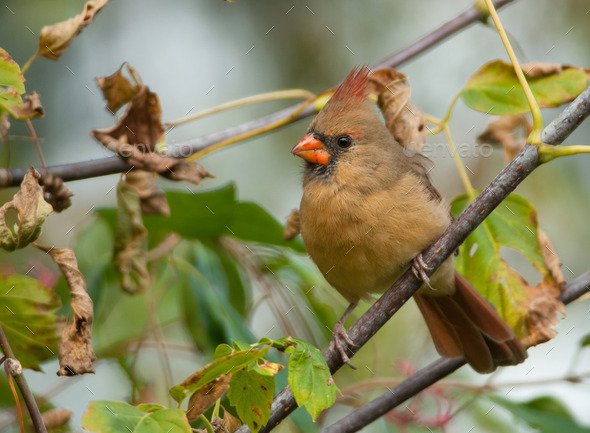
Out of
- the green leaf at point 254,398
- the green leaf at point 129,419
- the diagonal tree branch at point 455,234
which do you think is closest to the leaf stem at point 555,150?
the diagonal tree branch at point 455,234

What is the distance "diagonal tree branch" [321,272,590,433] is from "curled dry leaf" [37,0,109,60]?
1.43 m

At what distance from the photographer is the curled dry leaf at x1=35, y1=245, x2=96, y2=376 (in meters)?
2.02

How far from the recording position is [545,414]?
2.65 meters

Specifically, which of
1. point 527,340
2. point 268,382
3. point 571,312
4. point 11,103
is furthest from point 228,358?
point 571,312

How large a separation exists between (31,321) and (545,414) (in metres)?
1.77

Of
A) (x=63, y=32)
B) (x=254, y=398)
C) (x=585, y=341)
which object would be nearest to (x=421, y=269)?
(x=585, y=341)

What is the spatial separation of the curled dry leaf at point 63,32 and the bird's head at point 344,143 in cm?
107

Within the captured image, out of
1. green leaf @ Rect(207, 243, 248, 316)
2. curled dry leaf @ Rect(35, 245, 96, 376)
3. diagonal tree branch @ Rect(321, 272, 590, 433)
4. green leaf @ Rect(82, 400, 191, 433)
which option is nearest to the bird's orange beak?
green leaf @ Rect(207, 243, 248, 316)

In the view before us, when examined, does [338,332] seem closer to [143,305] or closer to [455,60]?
[143,305]

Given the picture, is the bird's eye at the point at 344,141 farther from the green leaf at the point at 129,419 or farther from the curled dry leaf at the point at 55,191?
the green leaf at the point at 129,419

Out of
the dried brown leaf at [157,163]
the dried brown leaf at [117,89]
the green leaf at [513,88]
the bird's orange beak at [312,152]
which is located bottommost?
the bird's orange beak at [312,152]

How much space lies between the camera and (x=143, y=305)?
3246 mm

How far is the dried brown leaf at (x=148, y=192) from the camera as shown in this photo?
260 cm

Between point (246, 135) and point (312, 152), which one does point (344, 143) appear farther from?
point (246, 135)
